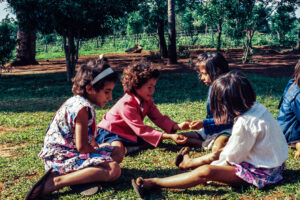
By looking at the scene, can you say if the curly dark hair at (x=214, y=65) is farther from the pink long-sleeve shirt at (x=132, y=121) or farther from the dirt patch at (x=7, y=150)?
the dirt patch at (x=7, y=150)

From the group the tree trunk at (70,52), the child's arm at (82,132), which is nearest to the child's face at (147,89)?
the child's arm at (82,132)

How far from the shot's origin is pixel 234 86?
283 cm

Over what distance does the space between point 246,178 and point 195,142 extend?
1466 millimetres

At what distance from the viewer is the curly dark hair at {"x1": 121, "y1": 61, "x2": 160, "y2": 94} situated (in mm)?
3977

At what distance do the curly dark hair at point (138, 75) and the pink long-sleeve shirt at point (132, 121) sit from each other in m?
0.16

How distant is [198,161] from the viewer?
3457mm

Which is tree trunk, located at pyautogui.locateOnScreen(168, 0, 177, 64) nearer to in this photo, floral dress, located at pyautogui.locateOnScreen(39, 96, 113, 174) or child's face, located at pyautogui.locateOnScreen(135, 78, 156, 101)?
child's face, located at pyautogui.locateOnScreen(135, 78, 156, 101)

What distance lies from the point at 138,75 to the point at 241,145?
1.62m

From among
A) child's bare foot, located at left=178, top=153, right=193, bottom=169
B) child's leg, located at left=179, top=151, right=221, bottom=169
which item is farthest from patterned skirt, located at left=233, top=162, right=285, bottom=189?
child's bare foot, located at left=178, top=153, right=193, bottom=169

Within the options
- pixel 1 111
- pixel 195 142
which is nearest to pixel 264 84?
pixel 195 142

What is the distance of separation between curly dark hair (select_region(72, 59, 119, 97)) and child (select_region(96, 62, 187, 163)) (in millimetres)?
862

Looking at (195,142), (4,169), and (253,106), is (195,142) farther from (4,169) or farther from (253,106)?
(4,169)

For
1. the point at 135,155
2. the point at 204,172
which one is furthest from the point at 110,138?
the point at 204,172

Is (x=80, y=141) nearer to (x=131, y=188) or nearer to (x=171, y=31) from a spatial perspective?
(x=131, y=188)
